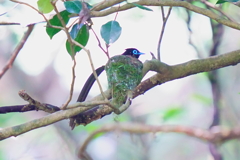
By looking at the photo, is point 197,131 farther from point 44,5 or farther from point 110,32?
point 44,5

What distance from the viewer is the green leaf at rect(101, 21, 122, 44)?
6.64ft

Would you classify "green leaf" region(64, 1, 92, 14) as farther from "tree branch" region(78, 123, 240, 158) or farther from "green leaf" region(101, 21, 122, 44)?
"tree branch" region(78, 123, 240, 158)

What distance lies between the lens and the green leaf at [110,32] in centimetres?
Result: 203

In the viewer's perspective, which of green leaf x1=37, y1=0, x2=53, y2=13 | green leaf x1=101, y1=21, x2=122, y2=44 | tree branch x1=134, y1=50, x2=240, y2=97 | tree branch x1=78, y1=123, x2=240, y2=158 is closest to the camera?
tree branch x1=78, y1=123, x2=240, y2=158

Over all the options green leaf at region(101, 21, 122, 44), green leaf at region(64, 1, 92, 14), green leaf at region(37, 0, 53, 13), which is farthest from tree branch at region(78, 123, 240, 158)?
green leaf at region(37, 0, 53, 13)

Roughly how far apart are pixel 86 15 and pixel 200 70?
91cm

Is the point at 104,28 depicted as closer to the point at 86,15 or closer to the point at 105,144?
the point at 86,15

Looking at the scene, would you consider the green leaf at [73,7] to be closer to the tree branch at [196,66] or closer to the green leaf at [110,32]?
the green leaf at [110,32]

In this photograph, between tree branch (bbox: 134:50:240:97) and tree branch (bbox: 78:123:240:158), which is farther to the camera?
tree branch (bbox: 134:50:240:97)

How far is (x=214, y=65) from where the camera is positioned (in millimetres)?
2547

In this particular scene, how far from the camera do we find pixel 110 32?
6.73ft

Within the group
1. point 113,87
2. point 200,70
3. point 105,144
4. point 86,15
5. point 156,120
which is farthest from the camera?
point 156,120

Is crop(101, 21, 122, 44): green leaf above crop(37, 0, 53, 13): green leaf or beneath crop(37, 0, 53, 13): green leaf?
beneath

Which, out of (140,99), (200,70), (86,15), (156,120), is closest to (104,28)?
(86,15)
